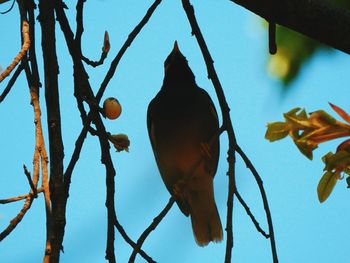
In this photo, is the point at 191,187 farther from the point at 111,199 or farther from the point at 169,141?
the point at 111,199

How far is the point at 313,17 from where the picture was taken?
6.32 ft

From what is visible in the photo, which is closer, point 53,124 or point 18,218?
point 18,218

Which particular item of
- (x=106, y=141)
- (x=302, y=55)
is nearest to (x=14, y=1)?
(x=106, y=141)

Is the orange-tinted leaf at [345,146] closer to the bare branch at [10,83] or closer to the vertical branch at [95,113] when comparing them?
the vertical branch at [95,113]

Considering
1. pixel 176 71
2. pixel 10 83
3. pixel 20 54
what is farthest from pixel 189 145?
pixel 20 54

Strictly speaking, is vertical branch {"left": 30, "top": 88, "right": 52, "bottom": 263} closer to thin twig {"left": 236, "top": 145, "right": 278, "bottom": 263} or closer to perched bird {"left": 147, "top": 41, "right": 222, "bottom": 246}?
thin twig {"left": 236, "top": 145, "right": 278, "bottom": 263}

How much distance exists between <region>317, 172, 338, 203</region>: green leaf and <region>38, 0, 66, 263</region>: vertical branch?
0.68 metres

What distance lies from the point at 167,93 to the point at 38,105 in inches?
103

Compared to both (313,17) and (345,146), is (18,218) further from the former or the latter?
(313,17)

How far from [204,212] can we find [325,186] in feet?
8.65

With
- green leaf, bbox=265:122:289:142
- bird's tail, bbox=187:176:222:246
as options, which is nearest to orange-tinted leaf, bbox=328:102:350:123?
green leaf, bbox=265:122:289:142

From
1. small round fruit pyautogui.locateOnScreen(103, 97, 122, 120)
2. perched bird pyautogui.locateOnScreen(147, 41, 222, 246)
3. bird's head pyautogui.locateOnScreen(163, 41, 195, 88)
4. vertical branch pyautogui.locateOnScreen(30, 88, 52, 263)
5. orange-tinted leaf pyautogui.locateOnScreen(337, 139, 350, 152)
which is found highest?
bird's head pyautogui.locateOnScreen(163, 41, 195, 88)

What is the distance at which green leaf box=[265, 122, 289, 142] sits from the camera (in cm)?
144

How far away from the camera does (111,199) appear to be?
2.01 m
